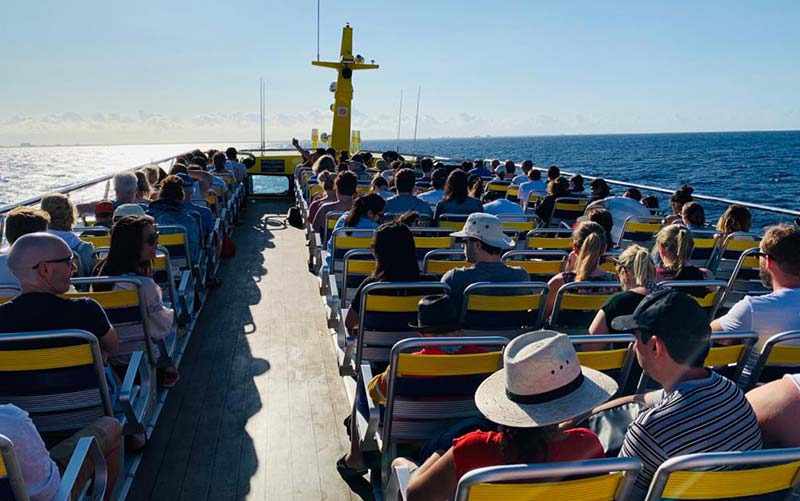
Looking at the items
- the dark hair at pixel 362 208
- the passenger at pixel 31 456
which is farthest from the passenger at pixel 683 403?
the dark hair at pixel 362 208

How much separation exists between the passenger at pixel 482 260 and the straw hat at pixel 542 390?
1593 millimetres


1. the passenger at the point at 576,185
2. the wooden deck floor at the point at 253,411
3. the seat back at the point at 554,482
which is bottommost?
the wooden deck floor at the point at 253,411

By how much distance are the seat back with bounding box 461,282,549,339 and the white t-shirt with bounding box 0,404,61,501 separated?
204 cm

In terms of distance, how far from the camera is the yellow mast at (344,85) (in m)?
15.9

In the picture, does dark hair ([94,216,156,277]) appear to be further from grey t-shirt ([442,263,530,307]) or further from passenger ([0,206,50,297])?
grey t-shirt ([442,263,530,307])

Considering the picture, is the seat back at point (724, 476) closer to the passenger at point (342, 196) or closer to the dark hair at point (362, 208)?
the dark hair at point (362, 208)

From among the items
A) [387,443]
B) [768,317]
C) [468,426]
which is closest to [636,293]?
[768,317]

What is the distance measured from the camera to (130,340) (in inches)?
125

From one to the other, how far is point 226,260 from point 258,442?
464cm

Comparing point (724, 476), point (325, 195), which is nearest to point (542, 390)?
point (724, 476)

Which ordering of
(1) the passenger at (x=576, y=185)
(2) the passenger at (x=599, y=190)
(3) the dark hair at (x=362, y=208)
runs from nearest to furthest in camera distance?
(3) the dark hair at (x=362, y=208), (2) the passenger at (x=599, y=190), (1) the passenger at (x=576, y=185)

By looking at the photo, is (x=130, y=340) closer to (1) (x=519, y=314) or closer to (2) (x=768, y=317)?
(1) (x=519, y=314)

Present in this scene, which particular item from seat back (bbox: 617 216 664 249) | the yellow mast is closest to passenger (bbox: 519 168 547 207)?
seat back (bbox: 617 216 664 249)

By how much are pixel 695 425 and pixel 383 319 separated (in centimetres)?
175
